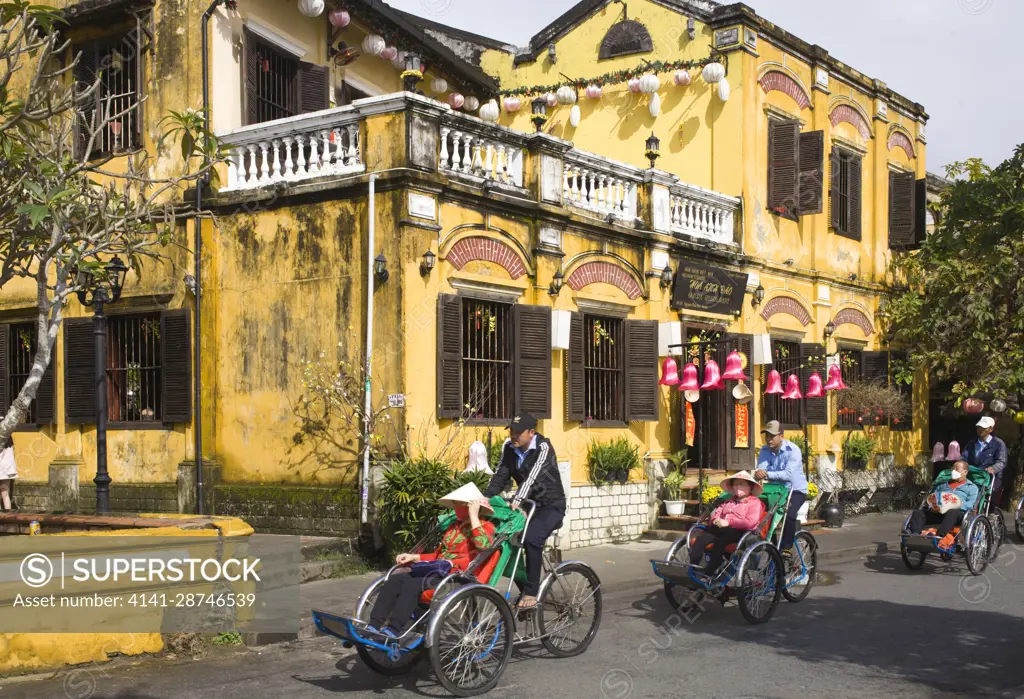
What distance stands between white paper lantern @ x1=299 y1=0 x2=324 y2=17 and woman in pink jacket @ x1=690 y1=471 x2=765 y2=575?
31.4ft

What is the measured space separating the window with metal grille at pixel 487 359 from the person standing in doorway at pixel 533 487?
492 centimetres

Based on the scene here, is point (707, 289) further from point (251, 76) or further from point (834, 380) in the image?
point (251, 76)

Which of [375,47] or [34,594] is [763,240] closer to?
[375,47]

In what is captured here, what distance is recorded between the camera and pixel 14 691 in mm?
7434

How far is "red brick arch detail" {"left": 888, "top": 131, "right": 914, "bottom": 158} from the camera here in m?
23.5

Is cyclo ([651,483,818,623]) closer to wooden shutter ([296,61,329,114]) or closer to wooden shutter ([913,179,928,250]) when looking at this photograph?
wooden shutter ([296,61,329,114])

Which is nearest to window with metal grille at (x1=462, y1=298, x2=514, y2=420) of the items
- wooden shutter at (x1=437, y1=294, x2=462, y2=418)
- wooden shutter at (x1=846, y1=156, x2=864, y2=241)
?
wooden shutter at (x1=437, y1=294, x2=462, y2=418)

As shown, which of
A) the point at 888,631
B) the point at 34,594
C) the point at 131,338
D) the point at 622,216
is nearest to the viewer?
the point at 34,594

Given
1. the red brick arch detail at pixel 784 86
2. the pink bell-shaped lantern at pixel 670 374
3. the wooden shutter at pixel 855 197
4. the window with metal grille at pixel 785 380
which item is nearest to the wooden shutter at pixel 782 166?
the red brick arch detail at pixel 784 86

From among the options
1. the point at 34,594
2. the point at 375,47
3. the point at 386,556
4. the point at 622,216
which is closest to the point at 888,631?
the point at 386,556

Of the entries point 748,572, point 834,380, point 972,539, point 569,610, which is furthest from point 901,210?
point 569,610

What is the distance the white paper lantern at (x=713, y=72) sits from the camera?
1870 cm

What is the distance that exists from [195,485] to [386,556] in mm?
3179

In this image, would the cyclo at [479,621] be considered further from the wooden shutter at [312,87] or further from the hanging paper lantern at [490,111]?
the hanging paper lantern at [490,111]
